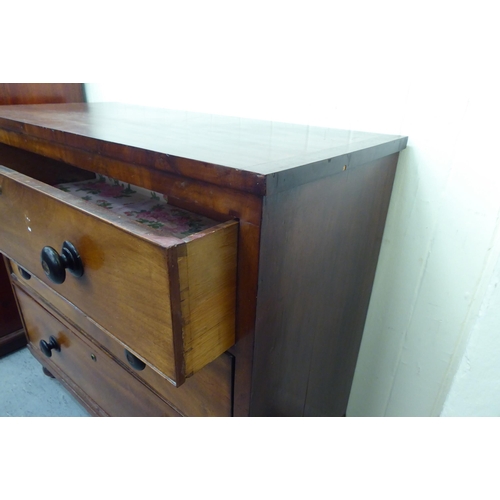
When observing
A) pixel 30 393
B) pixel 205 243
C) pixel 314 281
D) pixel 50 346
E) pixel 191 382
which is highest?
pixel 205 243

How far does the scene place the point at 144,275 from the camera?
1.24 ft

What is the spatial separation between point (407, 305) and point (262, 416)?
36 cm

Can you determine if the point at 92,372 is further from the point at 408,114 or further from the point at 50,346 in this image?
the point at 408,114

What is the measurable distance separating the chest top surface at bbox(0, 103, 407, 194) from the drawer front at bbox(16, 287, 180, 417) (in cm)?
41

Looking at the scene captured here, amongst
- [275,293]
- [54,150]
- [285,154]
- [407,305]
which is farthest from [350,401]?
[54,150]

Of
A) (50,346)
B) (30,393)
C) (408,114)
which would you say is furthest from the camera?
(30,393)

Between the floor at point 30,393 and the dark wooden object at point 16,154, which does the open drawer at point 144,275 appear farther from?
the floor at point 30,393

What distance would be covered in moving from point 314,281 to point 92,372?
56cm

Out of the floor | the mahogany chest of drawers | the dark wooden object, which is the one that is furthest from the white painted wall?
the floor

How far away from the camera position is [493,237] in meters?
0.59

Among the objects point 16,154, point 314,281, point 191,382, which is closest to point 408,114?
point 314,281

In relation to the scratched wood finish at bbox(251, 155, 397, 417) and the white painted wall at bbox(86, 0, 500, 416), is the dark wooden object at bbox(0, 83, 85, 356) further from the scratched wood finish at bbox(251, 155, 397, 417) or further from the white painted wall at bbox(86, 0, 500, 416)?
the scratched wood finish at bbox(251, 155, 397, 417)

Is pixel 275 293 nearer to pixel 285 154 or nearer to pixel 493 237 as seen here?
pixel 285 154

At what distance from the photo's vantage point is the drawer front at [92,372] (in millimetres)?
706
